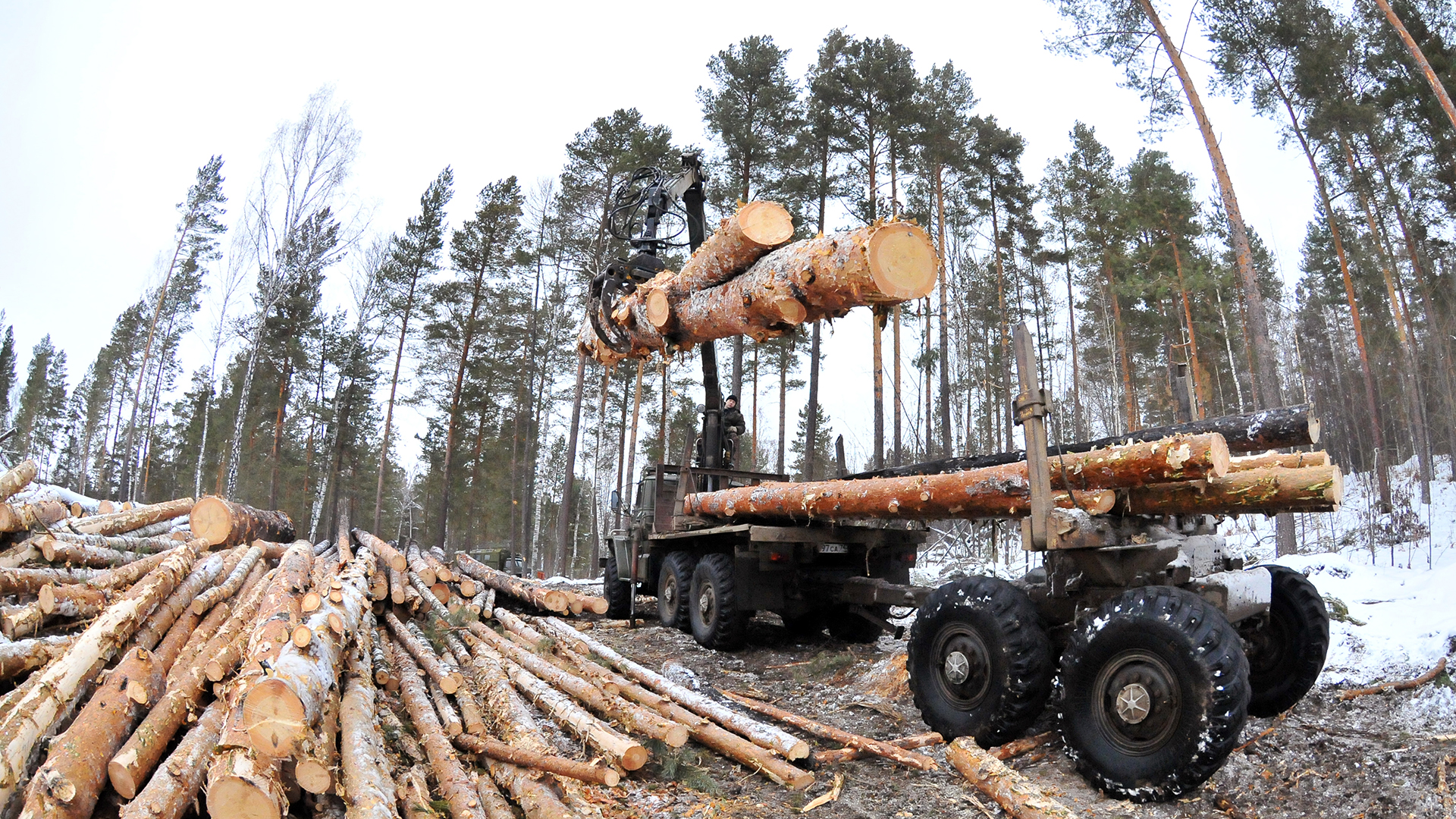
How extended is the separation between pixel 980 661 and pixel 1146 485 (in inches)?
57.6

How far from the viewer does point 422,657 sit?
5.75m

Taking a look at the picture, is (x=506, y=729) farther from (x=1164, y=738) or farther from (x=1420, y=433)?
(x=1420, y=433)

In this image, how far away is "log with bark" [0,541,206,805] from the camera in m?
3.21

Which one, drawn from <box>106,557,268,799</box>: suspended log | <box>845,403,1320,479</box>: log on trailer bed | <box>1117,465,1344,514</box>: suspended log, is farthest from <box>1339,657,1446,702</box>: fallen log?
<box>106,557,268,799</box>: suspended log

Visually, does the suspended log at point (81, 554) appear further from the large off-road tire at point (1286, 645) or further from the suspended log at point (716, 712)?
the large off-road tire at point (1286, 645)

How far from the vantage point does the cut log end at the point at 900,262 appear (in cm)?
507

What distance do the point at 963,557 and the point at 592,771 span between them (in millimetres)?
12427

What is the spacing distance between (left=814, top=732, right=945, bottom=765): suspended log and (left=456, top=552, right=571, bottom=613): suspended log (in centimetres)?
452

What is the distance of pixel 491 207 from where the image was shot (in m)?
25.3

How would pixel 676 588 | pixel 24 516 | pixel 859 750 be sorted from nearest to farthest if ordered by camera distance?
1. pixel 859 750
2. pixel 24 516
3. pixel 676 588

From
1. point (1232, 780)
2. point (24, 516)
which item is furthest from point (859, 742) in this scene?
point (24, 516)

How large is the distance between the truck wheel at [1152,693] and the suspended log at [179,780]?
167 inches

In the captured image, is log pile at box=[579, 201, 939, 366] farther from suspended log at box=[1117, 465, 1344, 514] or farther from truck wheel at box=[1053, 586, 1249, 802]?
truck wheel at box=[1053, 586, 1249, 802]

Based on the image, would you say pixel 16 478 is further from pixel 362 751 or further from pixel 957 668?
pixel 957 668
